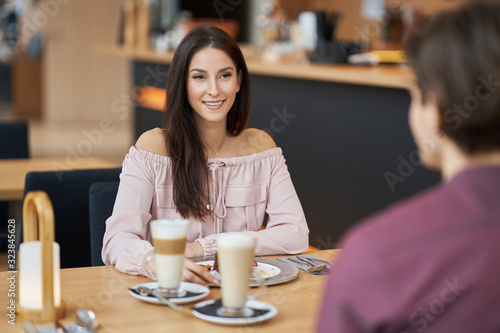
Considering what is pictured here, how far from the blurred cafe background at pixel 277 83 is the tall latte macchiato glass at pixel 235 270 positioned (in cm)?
48

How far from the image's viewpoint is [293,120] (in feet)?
14.5

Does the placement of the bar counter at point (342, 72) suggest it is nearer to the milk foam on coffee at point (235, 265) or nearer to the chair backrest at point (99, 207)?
the chair backrest at point (99, 207)

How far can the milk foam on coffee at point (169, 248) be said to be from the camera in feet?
4.30

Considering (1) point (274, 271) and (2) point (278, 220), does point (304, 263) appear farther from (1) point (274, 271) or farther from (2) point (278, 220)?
(2) point (278, 220)

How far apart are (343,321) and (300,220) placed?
4.00 feet

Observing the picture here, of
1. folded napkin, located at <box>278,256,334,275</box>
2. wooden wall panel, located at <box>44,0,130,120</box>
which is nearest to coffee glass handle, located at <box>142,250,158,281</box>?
folded napkin, located at <box>278,256,334,275</box>

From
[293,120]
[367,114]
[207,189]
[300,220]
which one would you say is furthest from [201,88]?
[293,120]

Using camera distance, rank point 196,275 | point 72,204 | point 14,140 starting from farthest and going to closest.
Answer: point 14,140 < point 72,204 < point 196,275

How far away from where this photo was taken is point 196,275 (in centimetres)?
150

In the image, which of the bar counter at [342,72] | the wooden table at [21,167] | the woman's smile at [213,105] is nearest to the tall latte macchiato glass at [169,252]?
the woman's smile at [213,105]

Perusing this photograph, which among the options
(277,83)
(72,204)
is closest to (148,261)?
(72,204)

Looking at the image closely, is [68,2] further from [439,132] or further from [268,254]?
[439,132]

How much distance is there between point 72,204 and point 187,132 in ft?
2.06

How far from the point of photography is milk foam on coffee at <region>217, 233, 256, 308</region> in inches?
48.1
